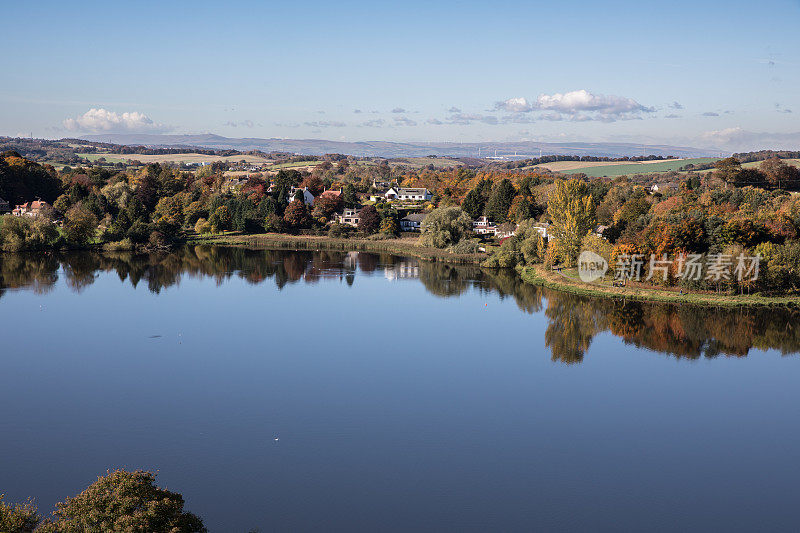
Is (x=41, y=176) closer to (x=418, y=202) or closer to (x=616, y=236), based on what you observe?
(x=418, y=202)

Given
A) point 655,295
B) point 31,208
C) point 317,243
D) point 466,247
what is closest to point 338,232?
point 317,243

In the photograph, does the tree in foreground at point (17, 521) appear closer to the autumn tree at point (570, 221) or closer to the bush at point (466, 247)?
the autumn tree at point (570, 221)

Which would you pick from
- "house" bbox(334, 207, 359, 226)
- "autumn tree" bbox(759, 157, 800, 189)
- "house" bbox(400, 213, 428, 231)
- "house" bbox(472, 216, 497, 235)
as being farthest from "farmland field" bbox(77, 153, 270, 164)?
"autumn tree" bbox(759, 157, 800, 189)

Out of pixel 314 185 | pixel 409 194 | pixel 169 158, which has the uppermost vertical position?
pixel 169 158

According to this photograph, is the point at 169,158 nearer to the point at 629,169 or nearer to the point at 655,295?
the point at 629,169

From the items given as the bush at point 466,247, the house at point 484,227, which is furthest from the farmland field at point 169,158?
the bush at point 466,247

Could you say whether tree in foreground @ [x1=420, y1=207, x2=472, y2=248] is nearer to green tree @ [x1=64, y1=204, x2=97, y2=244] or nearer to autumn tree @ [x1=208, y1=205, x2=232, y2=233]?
autumn tree @ [x1=208, y1=205, x2=232, y2=233]
